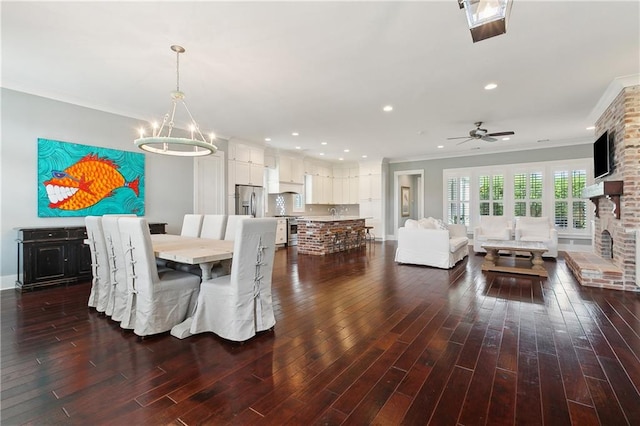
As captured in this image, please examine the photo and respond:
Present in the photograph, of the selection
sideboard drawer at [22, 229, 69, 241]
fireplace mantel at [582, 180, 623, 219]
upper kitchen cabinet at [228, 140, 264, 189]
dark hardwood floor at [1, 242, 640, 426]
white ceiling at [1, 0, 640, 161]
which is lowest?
Result: dark hardwood floor at [1, 242, 640, 426]

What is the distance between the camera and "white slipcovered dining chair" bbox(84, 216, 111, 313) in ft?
9.93

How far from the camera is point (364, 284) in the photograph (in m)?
4.21

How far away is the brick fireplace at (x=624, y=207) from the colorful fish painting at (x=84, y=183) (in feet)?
23.7

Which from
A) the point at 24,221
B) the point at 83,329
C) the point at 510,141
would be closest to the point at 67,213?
the point at 24,221

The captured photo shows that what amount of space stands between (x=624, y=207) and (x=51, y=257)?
7770mm

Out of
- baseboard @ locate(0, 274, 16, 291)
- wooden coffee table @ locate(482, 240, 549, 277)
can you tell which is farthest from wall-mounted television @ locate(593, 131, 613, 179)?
baseboard @ locate(0, 274, 16, 291)

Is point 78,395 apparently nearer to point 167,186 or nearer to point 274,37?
point 274,37

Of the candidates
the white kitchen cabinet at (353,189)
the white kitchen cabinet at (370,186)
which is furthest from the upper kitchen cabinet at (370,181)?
the white kitchen cabinet at (353,189)

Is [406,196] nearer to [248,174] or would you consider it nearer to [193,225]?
[248,174]

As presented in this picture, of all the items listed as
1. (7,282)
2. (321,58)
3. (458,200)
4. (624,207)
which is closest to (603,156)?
(624,207)

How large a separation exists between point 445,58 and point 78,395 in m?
4.22

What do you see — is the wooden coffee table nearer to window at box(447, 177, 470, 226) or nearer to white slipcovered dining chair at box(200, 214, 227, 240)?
window at box(447, 177, 470, 226)

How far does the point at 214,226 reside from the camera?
3.93 m

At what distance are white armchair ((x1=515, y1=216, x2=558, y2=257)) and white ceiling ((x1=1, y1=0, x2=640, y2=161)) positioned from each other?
7.45 ft
